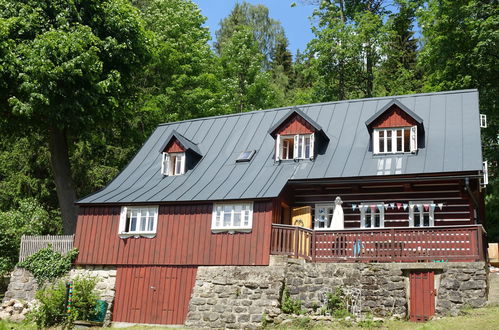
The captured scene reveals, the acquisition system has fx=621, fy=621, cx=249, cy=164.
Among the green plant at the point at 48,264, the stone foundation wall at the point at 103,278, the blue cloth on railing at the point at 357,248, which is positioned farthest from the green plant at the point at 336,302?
the green plant at the point at 48,264

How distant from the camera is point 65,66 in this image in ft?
92.9

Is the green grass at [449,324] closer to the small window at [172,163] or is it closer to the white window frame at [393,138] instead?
the white window frame at [393,138]

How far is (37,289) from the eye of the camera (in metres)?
25.1

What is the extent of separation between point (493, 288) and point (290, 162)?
912cm

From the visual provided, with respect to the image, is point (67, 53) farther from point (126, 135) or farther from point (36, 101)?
point (126, 135)

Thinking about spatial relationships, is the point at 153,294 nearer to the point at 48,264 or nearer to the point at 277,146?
the point at 48,264

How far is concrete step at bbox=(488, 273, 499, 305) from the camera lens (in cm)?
1884

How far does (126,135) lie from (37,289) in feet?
47.3

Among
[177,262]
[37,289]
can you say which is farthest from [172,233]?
[37,289]

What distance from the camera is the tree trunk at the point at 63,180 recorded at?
97.9 feet

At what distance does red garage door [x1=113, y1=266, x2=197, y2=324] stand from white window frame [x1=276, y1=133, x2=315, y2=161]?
19.9 feet

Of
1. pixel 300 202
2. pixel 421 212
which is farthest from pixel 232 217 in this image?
pixel 421 212

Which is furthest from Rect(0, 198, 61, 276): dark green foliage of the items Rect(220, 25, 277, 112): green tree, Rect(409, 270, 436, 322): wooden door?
Rect(409, 270, 436, 322): wooden door

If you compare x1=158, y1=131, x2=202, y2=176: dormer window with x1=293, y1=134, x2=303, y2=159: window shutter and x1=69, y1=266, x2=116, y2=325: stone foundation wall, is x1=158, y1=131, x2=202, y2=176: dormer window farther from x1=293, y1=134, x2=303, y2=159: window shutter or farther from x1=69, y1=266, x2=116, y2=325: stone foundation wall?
x1=69, y1=266, x2=116, y2=325: stone foundation wall
